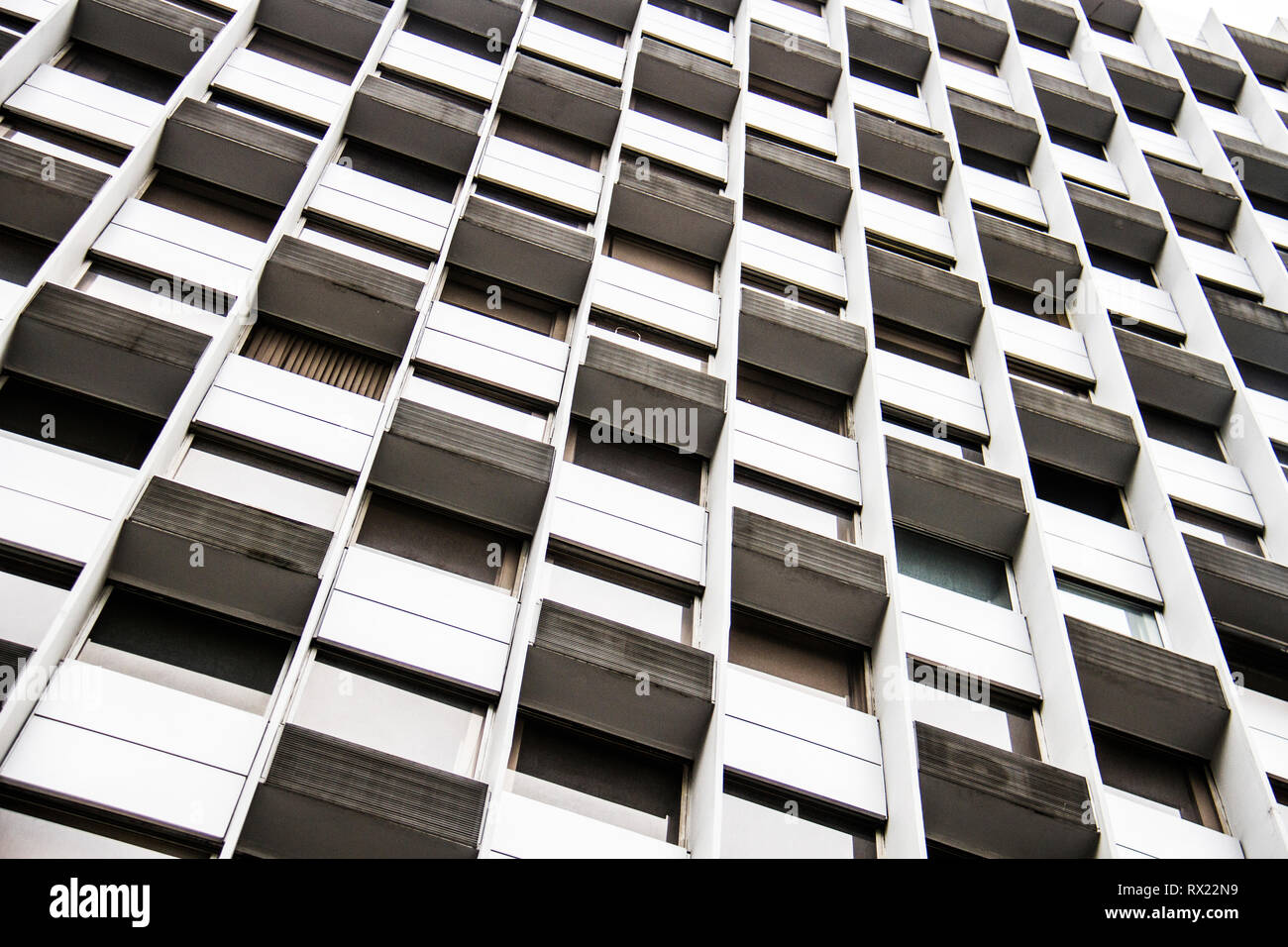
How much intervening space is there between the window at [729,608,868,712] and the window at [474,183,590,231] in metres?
8.37

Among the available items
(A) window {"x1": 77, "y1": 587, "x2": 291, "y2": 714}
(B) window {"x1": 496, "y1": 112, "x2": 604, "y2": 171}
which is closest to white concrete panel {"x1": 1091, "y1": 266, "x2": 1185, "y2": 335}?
(B) window {"x1": 496, "y1": 112, "x2": 604, "y2": 171}

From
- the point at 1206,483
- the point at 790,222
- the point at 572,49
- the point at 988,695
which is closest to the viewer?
the point at 988,695

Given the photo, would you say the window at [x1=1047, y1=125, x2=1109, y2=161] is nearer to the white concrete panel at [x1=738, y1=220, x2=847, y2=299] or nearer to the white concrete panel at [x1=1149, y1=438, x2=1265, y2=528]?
the white concrete panel at [x1=738, y1=220, x2=847, y2=299]

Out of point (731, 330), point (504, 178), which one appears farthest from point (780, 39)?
point (731, 330)

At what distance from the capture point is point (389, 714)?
12.0 meters

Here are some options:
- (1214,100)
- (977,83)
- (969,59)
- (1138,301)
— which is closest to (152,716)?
(1138,301)

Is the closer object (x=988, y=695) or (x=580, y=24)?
(x=988, y=695)

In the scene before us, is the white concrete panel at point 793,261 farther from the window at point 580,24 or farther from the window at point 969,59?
the window at point 969,59

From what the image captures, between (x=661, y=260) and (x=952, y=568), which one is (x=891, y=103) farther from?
(x=952, y=568)

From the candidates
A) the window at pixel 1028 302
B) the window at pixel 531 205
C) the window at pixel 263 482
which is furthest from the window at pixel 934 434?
the window at pixel 263 482

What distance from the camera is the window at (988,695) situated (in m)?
14.1

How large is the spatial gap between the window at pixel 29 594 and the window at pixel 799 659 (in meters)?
8.23

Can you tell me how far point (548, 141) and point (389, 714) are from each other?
12.6m

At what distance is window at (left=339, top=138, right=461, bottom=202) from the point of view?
18.3m
